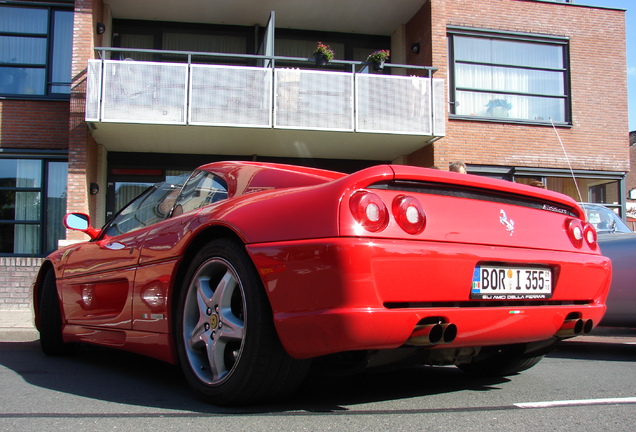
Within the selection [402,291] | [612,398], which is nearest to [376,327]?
[402,291]

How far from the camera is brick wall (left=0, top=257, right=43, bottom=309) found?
1132 cm

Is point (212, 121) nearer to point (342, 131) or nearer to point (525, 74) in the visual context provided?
point (342, 131)

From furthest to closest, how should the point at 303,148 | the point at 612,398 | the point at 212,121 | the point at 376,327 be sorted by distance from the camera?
the point at 303,148 → the point at 212,121 → the point at 612,398 → the point at 376,327

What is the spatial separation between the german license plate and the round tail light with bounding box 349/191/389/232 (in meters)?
0.53

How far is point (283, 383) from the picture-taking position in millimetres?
2832

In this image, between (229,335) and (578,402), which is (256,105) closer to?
(229,335)

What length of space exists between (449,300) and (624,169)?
13934mm

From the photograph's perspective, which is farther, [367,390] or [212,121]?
[212,121]

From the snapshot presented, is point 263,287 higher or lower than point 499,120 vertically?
lower

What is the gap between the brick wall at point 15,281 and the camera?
1132 centimetres

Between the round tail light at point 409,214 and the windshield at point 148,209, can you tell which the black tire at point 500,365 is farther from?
the windshield at point 148,209

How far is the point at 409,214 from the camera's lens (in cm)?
272

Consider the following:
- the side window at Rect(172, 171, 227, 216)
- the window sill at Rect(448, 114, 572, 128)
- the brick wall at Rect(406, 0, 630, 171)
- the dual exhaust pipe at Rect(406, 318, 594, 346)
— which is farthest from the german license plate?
the window sill at Rect(448, 114, 572, 128)

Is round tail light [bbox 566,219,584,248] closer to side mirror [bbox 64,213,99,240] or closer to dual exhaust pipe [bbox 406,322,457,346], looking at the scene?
dual exhaust pipe [bbox 406,322,457,346]
